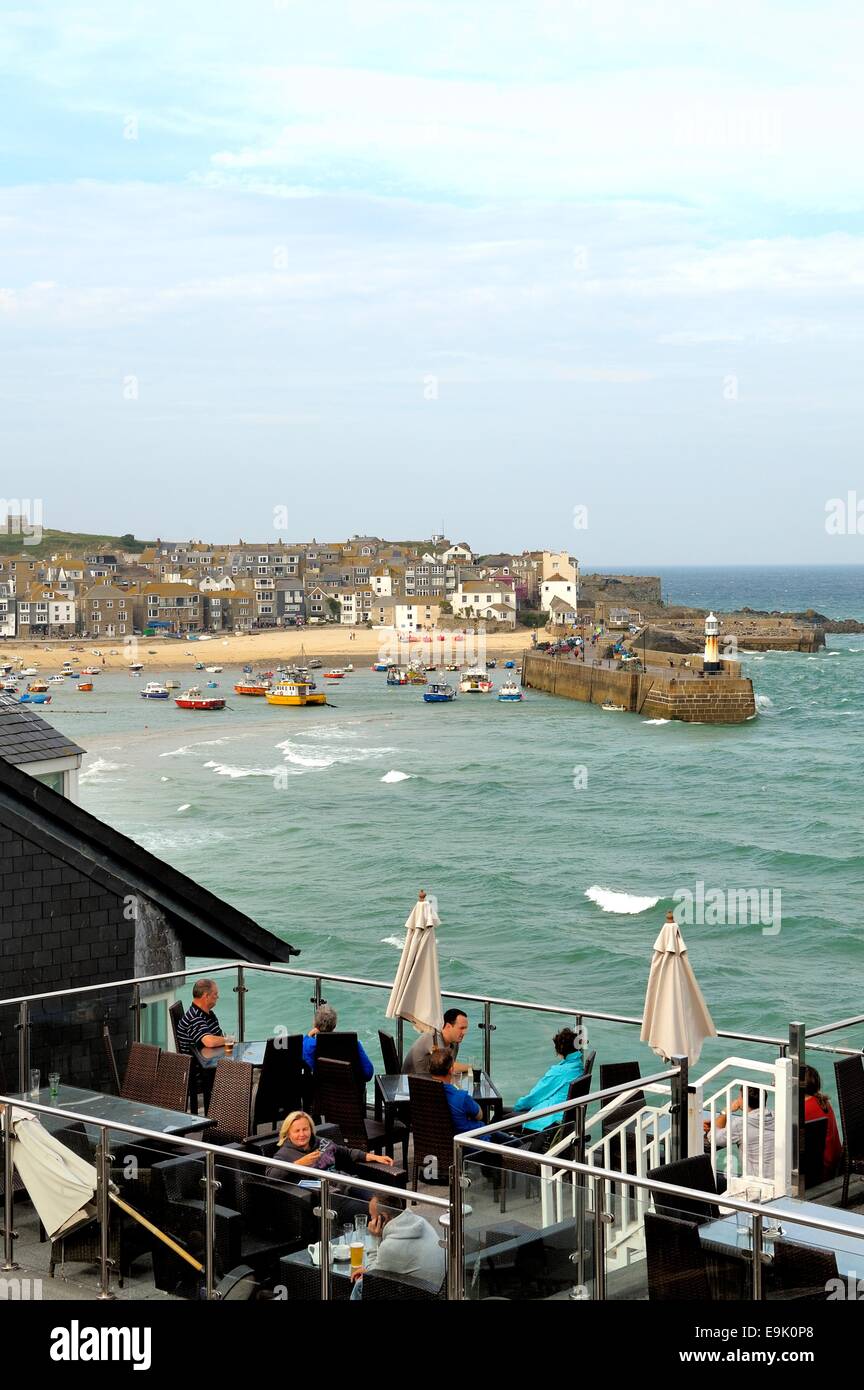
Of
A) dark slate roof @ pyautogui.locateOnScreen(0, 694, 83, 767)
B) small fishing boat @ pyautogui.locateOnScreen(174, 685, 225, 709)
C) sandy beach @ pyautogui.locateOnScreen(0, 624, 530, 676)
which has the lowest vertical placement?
small fishing boat @ pyautogui.locateOnScreen(174, 685, 225, 709)

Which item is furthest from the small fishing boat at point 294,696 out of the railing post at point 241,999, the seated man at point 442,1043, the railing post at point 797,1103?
the railing post at point 797,1103

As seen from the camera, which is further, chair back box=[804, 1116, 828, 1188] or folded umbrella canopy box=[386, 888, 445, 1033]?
folded umbrella canopy box=[386, 888, 445, 1033]

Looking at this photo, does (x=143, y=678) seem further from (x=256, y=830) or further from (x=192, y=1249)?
(x=192, y=1249)

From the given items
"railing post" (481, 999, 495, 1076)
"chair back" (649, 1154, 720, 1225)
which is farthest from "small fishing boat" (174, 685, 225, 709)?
"chair back" (649, 1154, 720, 1225)

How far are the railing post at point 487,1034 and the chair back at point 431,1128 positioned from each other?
1.53 m

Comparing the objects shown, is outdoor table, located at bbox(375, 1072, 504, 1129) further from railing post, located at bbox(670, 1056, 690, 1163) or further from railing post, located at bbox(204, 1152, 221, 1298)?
railing post, located at bbox(204, 1152, 221, 1298)

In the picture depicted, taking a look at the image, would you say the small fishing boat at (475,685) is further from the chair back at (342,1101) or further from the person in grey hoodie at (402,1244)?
the person in grey hoodie at (402,1244)

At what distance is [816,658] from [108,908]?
149561 mm

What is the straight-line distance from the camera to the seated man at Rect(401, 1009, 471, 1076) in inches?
401

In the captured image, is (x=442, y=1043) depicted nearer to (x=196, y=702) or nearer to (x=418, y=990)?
(x=418, y=990)

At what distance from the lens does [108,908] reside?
12.0m

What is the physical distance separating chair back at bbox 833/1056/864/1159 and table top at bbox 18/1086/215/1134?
11.6 ft

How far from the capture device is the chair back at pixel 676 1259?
600cm

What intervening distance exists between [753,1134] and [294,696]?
353ft
